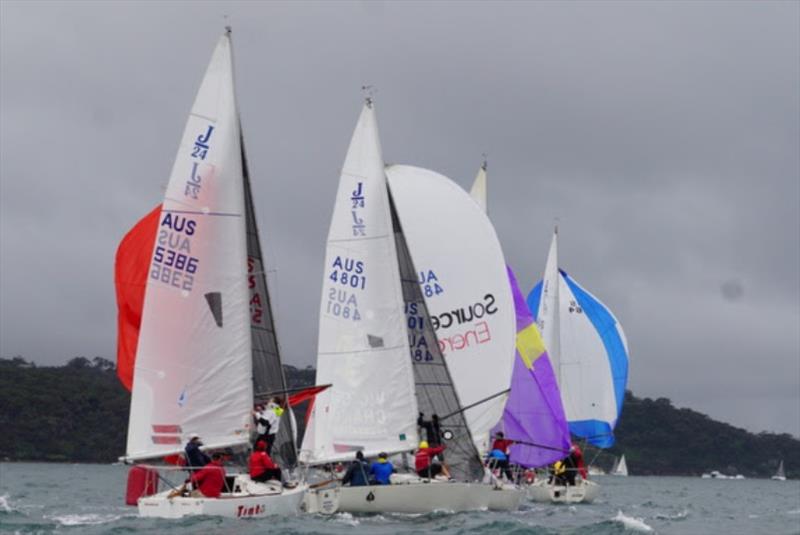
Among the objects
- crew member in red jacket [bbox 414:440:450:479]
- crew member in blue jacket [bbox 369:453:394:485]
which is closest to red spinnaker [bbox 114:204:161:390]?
crew member in blue jacket [bbox 369:453:394:485]

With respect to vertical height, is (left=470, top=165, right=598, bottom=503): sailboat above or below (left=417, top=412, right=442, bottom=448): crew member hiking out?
above

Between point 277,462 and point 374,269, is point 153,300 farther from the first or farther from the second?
point 374,269

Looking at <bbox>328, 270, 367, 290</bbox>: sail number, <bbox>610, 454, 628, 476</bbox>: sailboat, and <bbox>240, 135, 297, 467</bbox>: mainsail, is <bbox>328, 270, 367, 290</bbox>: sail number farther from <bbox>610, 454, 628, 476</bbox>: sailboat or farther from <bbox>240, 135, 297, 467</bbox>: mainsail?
<bbox>610, 454, 628, 476</bbox>: sailboat

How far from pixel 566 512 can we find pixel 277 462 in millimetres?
8912

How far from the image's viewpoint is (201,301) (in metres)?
23.5

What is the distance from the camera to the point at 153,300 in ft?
76.7

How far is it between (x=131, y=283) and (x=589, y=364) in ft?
79.8

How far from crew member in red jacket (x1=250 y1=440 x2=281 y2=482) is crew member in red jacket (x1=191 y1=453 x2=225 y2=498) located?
0.99 metres

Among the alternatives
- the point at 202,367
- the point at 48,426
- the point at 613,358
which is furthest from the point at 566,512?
the point at 48,426

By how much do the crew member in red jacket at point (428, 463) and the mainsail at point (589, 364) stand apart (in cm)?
1905

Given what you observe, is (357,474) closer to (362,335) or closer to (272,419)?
(272,419)

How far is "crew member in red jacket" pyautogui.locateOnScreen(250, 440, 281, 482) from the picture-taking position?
76.6 feet

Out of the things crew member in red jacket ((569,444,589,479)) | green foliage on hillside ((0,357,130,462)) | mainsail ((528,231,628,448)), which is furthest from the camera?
green foliage on hillside ((0,357,130,462))

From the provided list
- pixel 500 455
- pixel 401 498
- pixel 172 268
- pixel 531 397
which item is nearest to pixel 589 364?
pixel 531 397
